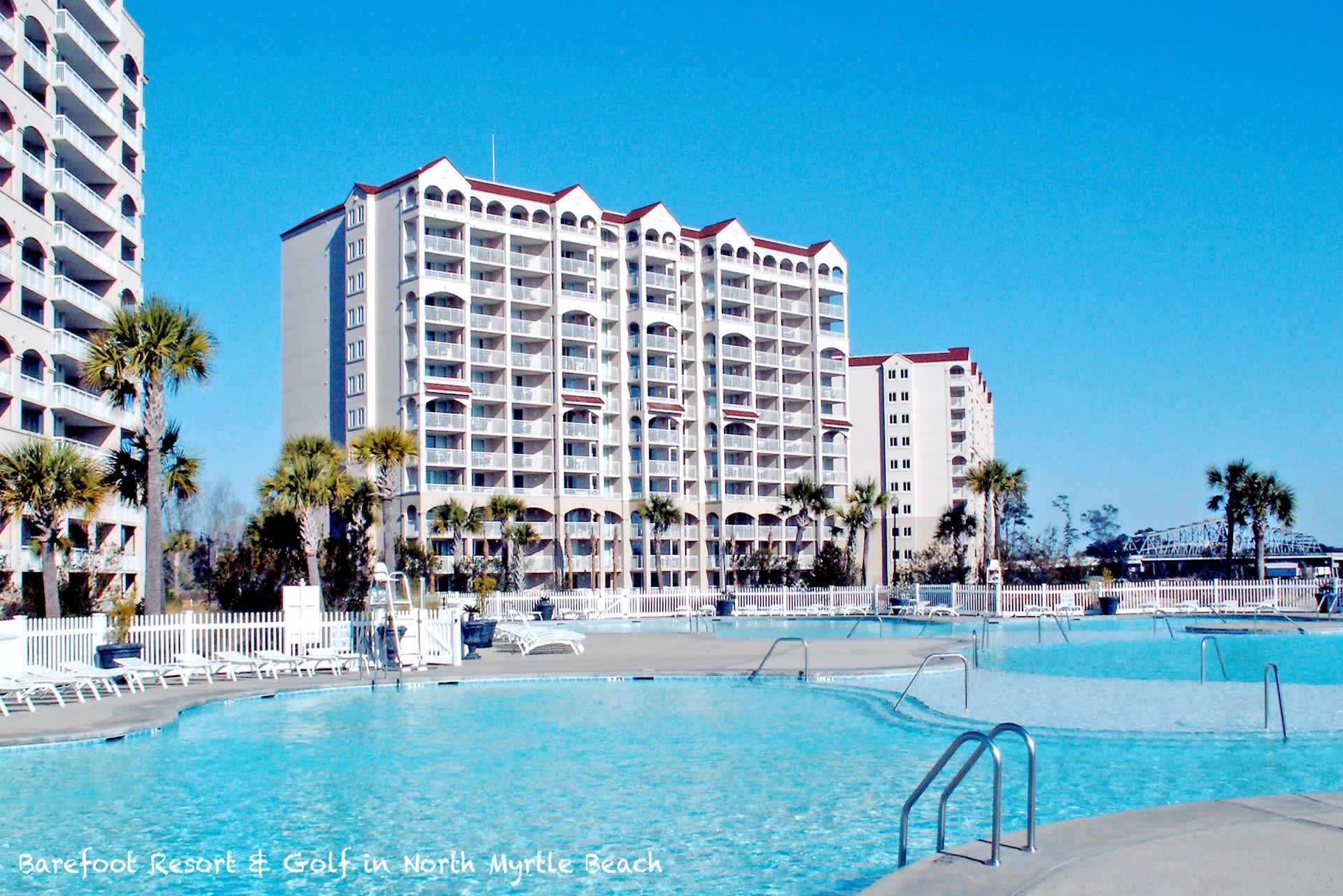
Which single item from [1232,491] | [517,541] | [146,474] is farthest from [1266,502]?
[146,474]

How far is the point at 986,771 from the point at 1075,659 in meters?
16.0

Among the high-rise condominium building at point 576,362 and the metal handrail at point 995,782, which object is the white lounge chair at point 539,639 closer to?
the metal handrail at point 995,782

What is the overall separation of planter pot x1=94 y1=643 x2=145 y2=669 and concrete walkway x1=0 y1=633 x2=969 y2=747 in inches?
27.8

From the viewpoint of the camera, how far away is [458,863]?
33.1 feet

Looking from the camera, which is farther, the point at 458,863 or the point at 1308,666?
the point at 1308,666

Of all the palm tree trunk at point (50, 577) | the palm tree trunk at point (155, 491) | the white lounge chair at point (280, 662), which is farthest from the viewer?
the palm tree trunk at point (50, 577)

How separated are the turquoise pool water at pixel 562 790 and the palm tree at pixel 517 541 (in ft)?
150

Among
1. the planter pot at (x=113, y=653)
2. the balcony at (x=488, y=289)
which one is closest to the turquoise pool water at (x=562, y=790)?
the planter pot at (x=113, y=653)

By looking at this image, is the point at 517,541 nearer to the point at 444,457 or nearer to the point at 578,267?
the point at 444,457

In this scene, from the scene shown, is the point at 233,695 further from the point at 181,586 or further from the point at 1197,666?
the point at 181,586

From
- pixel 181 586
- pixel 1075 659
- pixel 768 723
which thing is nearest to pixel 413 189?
pixel 181 586

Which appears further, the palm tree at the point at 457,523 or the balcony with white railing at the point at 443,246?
the balcony with white railing at the point at 443,246

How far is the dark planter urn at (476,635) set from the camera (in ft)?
90.8

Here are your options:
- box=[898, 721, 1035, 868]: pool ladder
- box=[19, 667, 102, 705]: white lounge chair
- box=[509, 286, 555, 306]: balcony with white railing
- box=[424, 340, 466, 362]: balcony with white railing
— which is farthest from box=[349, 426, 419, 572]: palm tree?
box=[898, 721, 1035, 868]: pool ladder
